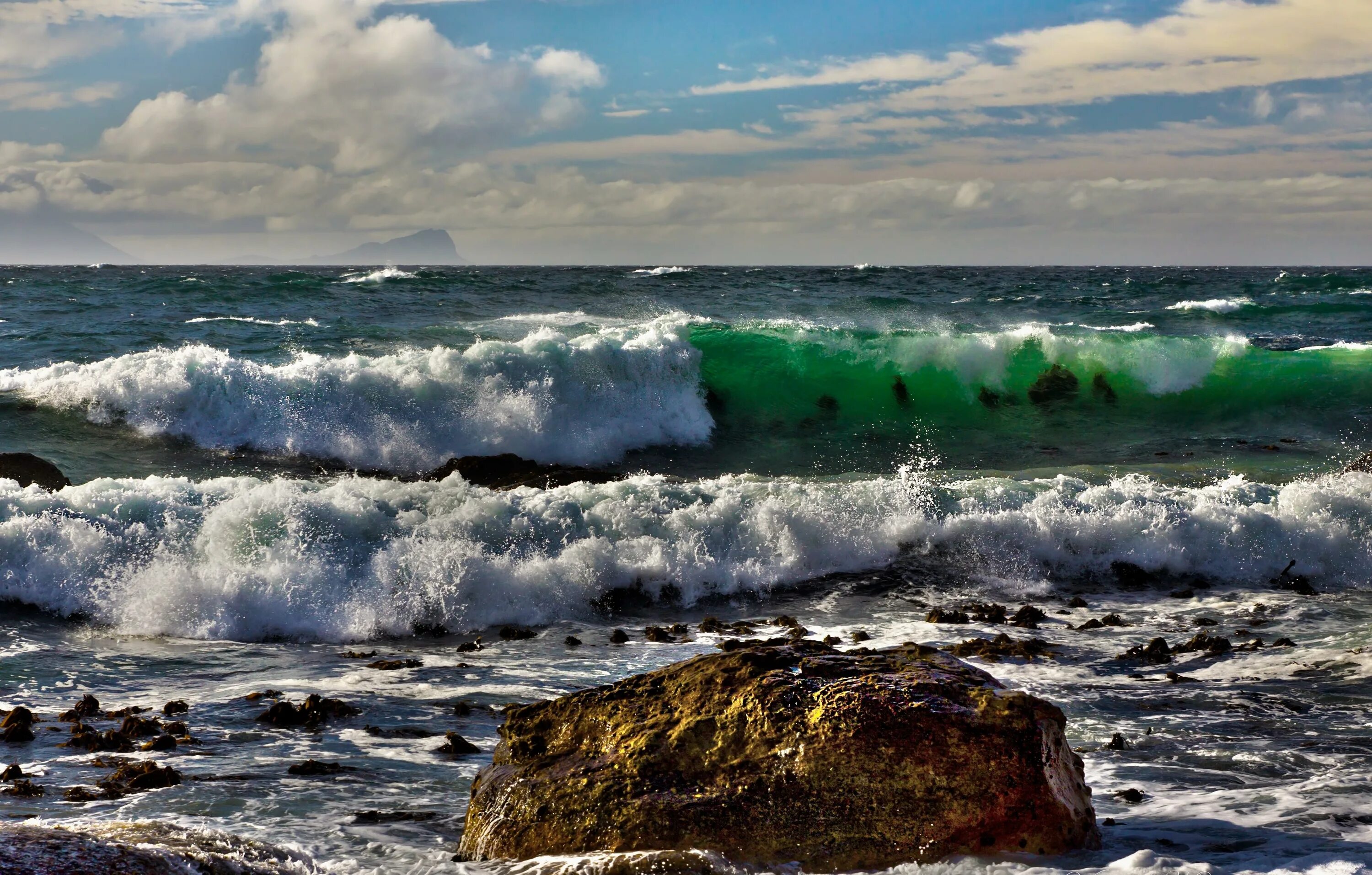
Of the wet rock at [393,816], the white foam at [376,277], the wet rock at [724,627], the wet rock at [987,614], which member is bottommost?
the wet rock at [987,614]

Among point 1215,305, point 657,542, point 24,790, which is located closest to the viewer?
point 24,790

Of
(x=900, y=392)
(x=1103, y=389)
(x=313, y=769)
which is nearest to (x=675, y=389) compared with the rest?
(x=900, y=392)

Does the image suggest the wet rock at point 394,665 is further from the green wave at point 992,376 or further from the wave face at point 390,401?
the green wave at point 992,376

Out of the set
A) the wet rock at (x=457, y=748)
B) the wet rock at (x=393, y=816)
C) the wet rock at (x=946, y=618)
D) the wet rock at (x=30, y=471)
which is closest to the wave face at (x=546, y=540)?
the wet rock at (x=946, y=618)

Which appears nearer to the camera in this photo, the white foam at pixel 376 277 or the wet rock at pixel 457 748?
the wet rock at pixel 457 748

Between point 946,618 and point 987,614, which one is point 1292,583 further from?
point 946,618

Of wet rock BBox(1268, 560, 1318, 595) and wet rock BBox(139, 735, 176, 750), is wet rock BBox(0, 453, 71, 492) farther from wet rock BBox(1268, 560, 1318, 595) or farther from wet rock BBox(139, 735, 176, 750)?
wet rock BBox(1268, 560, 1318, 595)

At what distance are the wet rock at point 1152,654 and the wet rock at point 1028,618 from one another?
0.93 m

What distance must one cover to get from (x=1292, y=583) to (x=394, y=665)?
8062 mm

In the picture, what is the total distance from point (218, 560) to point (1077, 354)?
62.9 feet

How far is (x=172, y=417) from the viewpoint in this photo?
659 inches

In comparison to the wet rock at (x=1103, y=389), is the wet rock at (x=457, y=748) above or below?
below

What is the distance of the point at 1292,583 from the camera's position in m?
10.4

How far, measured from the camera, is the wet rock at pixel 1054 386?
2236 centimetres
